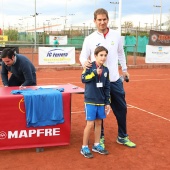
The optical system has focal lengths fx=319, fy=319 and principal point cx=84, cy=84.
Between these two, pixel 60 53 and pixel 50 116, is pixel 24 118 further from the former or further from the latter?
pixel 60 53

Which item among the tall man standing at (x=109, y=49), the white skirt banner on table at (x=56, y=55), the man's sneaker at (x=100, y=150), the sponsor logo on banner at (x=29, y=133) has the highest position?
the tall man standing at (x=109, y=49)

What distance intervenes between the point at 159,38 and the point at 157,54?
108cm

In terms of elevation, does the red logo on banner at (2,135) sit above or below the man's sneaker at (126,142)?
above

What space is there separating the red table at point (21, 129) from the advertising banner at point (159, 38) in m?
16.0

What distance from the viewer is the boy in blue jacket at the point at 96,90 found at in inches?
187

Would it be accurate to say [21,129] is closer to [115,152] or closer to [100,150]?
[100,150]

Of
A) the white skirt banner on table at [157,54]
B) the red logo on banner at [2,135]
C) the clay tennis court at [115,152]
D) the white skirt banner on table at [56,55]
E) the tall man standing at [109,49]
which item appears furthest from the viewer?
the white skirt banner on table at [157,54]

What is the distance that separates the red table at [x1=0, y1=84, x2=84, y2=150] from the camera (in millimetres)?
4961

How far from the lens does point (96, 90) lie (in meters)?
4.86

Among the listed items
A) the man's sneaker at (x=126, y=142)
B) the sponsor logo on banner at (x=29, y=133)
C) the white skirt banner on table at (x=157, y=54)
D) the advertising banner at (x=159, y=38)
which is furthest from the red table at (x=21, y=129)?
the advertising banner at (x=159, y=38)

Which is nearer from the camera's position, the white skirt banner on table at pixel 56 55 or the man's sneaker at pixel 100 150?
the man's sneaker at pixel 100 150

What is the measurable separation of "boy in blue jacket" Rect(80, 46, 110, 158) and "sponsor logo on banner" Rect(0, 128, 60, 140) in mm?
584

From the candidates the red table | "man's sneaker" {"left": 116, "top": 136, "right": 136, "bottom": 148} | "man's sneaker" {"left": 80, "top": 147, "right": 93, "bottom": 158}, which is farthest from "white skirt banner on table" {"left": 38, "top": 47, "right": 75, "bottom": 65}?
"man's sneaker" {"left": 80, "top": 147, "right": 93, "bottom": 158}

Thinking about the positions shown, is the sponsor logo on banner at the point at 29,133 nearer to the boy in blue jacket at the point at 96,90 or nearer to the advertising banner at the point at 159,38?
the boy in blue jacket at the point at 96,90
